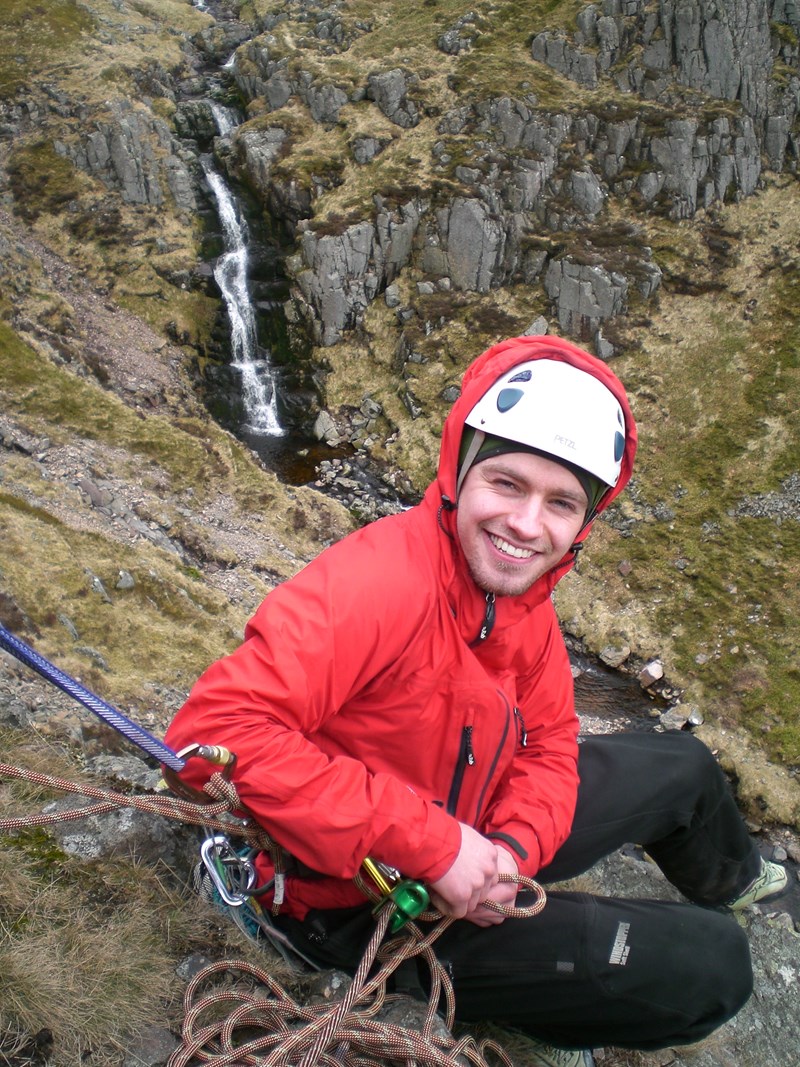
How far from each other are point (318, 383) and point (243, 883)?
3447 centimetres

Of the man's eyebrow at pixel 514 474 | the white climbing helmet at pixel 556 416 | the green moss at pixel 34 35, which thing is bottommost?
the man's eyebrow at pixel 514 474

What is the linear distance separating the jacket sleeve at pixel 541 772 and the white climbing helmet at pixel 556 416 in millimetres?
1334

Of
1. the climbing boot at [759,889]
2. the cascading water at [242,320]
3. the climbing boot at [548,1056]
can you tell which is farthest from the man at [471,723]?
the cascading water at [242,320]

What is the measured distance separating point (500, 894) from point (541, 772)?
91cm

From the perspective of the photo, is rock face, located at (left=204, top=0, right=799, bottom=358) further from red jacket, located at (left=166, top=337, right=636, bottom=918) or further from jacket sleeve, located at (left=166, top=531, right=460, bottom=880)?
jacket sleeve, located at (left=166, top=531, right=460, bottom=880)

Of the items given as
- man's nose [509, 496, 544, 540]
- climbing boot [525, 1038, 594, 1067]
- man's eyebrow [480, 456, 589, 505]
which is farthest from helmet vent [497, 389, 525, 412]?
climbing boot [525, 1038, 594, 1067]

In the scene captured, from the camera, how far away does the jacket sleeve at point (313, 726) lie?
10.4 feet

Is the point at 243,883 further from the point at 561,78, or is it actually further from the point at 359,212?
the point at 561,78

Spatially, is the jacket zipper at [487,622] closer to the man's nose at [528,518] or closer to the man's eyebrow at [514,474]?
the man's nose at [528,518]

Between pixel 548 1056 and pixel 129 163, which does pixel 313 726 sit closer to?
pixel 548 1056

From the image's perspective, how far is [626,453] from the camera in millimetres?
4117

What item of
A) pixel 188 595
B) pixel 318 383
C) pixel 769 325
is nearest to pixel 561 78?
pixel 769 325

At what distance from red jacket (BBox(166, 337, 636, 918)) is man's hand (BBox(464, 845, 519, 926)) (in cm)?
16

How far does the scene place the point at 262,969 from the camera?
3.71 meters
